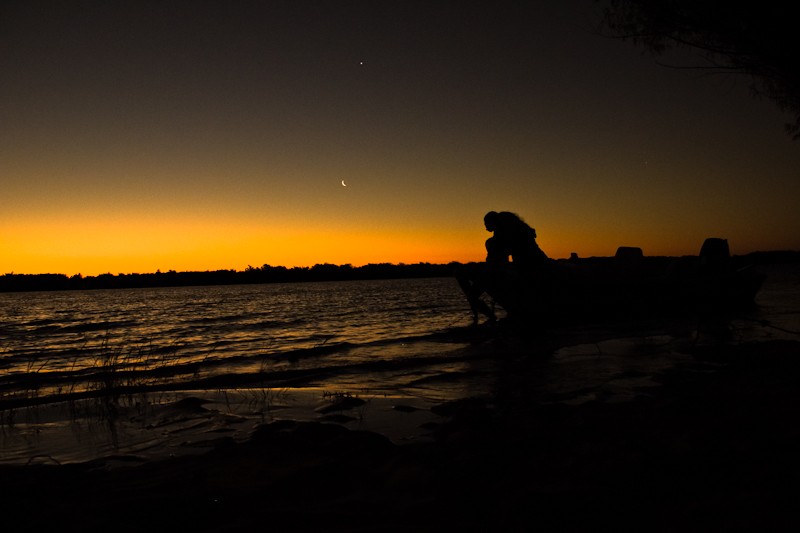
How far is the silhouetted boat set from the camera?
14688mm

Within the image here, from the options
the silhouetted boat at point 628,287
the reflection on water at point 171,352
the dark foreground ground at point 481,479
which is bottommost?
the reflection on water at point 171,352

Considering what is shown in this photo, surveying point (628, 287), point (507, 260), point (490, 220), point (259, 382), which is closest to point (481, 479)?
point (259, 382)

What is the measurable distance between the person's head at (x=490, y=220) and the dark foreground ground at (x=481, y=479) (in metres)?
7.94

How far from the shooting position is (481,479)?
371 cm

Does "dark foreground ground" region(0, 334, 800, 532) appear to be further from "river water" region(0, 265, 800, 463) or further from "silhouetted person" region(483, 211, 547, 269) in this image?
"silhouetted person" region(483, 211, 547, 269)

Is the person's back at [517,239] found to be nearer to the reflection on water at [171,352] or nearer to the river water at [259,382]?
the river water at [259,382]

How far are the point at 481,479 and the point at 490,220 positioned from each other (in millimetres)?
9993

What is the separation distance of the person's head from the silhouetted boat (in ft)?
5.32

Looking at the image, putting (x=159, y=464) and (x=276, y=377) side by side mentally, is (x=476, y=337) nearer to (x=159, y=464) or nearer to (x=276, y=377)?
(x=276, y=377)

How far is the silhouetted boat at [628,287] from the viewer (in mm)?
14688

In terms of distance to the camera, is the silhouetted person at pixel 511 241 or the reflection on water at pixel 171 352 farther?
the silhouetted person at pixel 511 241

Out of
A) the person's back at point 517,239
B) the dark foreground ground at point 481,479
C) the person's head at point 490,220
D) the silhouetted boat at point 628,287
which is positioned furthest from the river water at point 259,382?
the person's head at point 490,220

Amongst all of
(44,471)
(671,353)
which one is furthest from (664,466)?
(671,353)

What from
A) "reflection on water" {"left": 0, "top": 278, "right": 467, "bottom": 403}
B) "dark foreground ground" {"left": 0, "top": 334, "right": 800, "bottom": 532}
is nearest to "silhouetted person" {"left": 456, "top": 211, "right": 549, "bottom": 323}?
"reflection on water" {"left": 0, "top": 278, "right": 467, "bottom": 403}
